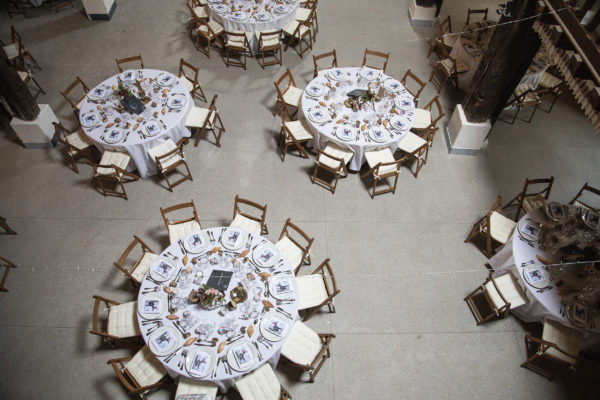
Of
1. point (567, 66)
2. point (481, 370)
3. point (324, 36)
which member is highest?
point (567, 66)

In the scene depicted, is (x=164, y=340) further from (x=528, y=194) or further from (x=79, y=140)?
(x=528, y=194)

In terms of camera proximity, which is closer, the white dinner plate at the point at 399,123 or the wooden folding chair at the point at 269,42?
the white dinner plate at the point at 399,123

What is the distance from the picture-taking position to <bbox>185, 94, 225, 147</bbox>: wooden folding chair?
7496 millimetres

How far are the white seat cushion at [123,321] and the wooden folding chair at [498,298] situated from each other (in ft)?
16.4

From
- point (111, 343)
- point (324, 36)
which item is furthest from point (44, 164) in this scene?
point (324, 36)

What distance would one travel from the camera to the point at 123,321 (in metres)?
5.34

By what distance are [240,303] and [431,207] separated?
413 centimetres

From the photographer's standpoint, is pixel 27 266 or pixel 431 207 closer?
pixel 27 266

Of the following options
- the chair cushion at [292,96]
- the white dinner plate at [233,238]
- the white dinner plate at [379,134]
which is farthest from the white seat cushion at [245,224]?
the chair cushion at [292,96]

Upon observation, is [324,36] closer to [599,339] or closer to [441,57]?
[441,57]

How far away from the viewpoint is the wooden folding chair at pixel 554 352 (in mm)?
5113

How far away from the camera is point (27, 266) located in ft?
21.0

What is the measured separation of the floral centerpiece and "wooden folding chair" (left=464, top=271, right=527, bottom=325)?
3.79 metres

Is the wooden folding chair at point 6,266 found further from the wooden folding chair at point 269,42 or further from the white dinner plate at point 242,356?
the wooden folding chair at point 269,42
